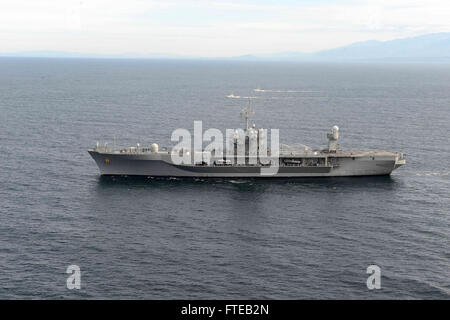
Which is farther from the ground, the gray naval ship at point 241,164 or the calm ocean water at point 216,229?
the gray naval ship at point 241,164

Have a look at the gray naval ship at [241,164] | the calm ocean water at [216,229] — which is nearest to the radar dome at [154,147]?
the gray naval ship at [241,164]

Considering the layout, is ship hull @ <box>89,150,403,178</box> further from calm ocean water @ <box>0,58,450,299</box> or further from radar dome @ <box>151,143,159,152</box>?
calm ocean water @ <box>0,58,450,299</box>

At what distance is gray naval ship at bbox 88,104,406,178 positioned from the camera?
3418 inches

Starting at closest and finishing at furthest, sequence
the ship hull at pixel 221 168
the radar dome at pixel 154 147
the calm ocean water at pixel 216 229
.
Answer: the calm ocean water at pixel 216 229, the ship hull at pixel 221 168, the radar dome at pixel 154 147

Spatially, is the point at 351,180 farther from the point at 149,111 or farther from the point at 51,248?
the point at 149,111

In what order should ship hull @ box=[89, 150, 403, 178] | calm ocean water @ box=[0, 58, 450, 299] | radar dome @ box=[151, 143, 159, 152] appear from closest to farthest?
1. calm ocean water @ box=[0, 58, 450, 299]
2. ship hull @ box=[89, 150, 403, 178]
3. radar dome @ box=[151, 143, 159, 152]

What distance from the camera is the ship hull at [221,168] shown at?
8669 cm

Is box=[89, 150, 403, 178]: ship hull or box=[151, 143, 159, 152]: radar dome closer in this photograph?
box=[89, 150, 403, 178]: ship hull

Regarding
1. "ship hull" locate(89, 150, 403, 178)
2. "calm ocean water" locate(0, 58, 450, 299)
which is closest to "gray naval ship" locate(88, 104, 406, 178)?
"ship hull" locate(89, 150, 403, 178)

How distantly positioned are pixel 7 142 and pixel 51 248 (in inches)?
2262

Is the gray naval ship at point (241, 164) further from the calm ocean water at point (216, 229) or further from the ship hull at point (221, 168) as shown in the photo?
the calm ocean water at point (216, 229)

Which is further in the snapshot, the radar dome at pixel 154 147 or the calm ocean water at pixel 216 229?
the radar dome at pixel 154 147

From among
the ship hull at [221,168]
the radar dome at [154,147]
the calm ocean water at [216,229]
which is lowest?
the calm ocean water at [216,229]
